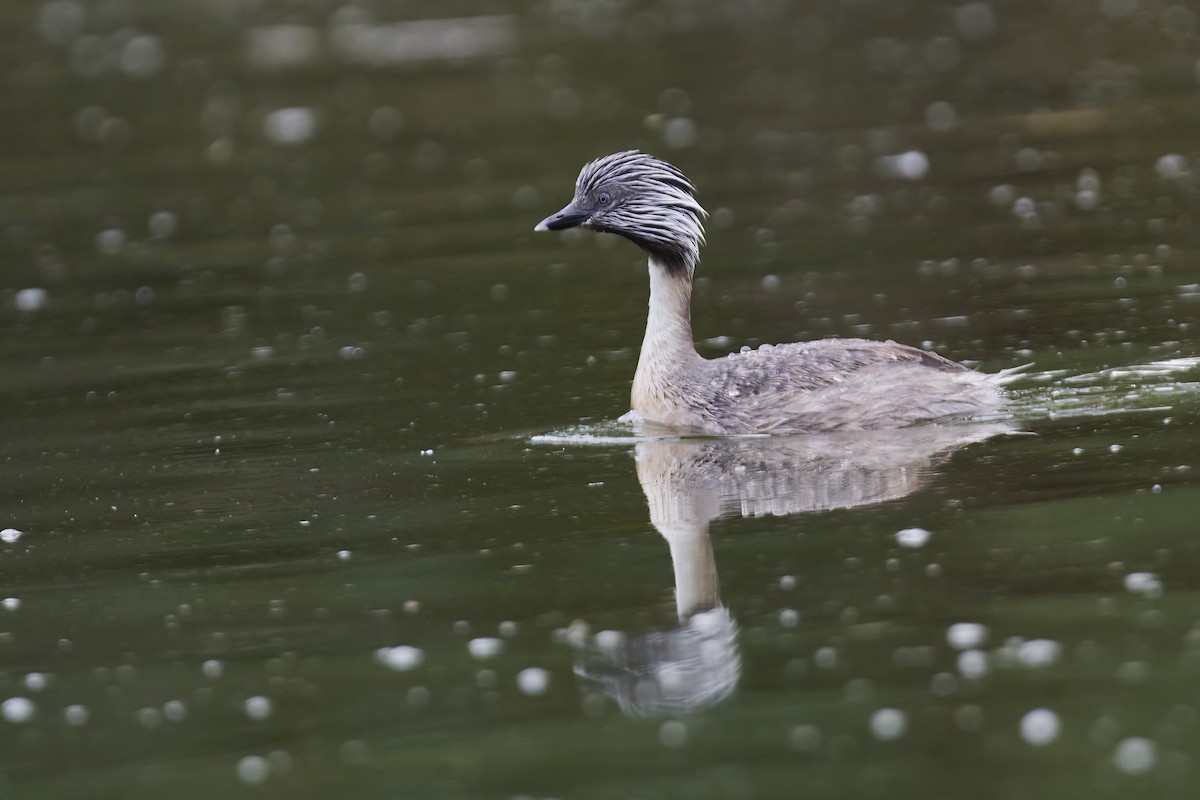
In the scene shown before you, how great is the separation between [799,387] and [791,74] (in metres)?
22.7

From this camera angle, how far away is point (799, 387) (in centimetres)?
1420

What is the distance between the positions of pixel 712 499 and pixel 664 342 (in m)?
2.70

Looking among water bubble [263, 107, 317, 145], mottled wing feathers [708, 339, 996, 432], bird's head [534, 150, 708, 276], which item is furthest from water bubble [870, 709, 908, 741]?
water bubble [263, 107, 317, 145]

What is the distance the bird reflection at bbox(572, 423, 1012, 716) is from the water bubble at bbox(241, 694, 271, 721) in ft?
5.39

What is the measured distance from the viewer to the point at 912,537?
1127cm

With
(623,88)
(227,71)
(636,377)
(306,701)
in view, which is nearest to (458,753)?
(306,701)

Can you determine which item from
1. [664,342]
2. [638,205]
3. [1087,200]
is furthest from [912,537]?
[1087,200]

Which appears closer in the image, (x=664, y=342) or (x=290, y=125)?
→ (x=664, y=342)

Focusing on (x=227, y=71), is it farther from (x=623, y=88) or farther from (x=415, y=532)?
(x=415, y=532)

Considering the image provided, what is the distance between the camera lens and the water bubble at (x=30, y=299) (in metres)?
21.9

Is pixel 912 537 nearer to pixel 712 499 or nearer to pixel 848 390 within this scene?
pixel 712 499

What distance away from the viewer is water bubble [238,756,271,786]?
8734mm

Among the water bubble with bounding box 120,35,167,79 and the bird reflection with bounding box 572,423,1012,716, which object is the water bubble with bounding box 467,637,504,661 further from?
the water bubble with bounding box 120,35,167,79

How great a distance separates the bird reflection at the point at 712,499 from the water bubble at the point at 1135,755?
2.01m
